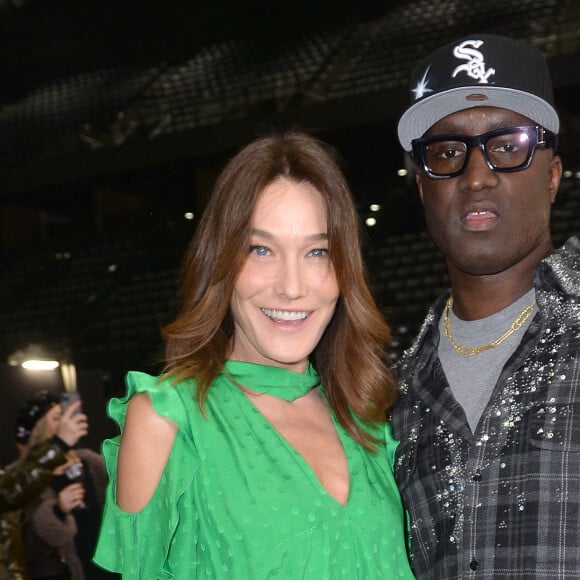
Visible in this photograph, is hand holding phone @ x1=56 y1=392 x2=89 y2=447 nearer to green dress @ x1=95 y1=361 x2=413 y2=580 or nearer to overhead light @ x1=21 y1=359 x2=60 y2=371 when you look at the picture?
overhead light @ x1=21 y1=359 x2=60 y2=371

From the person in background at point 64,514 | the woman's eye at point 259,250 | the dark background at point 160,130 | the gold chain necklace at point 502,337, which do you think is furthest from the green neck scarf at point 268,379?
the dark background at point 160,130

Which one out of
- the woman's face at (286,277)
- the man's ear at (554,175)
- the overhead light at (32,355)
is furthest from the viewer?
the overhead light at (32,355)

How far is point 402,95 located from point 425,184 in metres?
8.04

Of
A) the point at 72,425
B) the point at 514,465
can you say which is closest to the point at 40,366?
the point at 72,425

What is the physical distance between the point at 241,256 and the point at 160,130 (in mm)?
10746

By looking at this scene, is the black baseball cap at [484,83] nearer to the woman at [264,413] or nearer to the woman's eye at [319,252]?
the woman at [264,413]

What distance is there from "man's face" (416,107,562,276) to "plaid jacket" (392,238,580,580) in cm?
9

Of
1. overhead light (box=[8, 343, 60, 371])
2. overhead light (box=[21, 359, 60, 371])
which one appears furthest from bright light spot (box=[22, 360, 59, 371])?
overhead light (box=[8, 343, 60, 371])

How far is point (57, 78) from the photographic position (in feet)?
52.1

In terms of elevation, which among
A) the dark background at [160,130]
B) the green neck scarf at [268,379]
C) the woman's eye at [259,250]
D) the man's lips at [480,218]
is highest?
the dark background at [160,130]

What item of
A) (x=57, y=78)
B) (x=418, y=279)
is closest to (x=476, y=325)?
(x=418, y=279)

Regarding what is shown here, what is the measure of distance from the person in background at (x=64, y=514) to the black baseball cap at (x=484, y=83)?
3571mm

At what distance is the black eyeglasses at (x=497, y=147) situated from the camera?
1985mm

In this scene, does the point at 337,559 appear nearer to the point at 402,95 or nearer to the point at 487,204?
the point at 487,204
